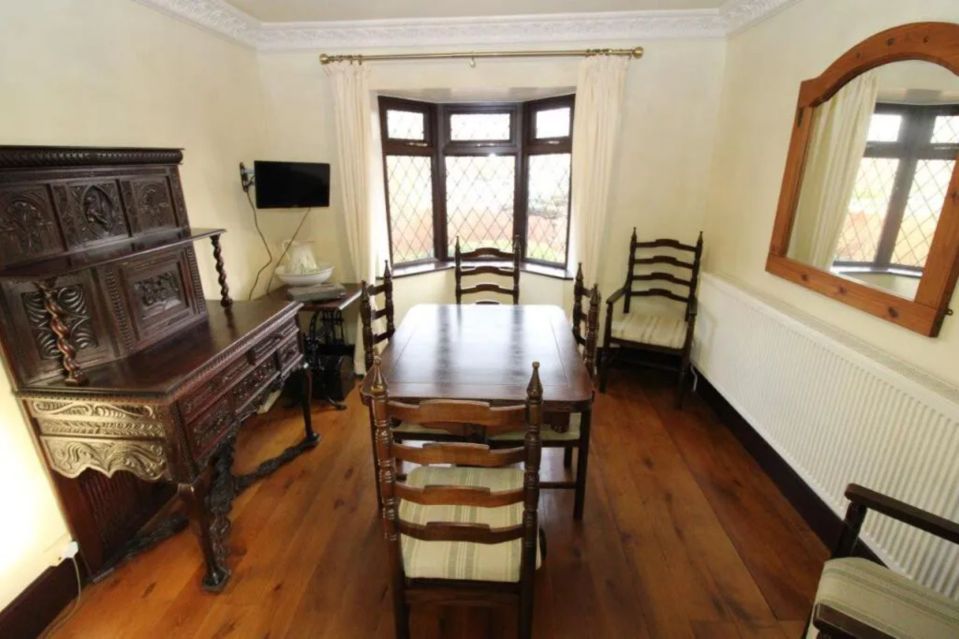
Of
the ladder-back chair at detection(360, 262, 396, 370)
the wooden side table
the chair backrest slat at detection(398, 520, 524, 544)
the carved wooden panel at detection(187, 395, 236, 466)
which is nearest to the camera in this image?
the chair backrest slat at detection(398, 520, 524, 544)

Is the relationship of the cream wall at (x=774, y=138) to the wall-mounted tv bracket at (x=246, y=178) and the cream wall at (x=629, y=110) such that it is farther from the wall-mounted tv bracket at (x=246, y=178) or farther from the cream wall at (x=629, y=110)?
the wall-mounted tv bracket at (x=246, y=178)

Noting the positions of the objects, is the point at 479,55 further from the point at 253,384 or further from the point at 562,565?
the point at 562,565

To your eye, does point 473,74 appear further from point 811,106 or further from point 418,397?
point 418,397

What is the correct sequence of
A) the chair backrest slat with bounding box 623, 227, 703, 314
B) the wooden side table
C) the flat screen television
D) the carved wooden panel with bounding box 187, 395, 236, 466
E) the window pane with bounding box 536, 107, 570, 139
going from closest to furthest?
the carved wooden panel with bounding box 187, 395, 236, 466
the flat screen television
the wooden side table
the chair backrest slat with bounding box 623, 227, 703, 314
the window pane with bounding box 536, 107, 570, 139

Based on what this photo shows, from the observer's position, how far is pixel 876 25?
→ 1.71m

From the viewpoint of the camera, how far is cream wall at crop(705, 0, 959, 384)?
1.57 meters

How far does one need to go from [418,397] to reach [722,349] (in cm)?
202

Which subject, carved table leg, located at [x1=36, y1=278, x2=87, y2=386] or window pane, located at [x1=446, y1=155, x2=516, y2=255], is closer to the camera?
carved table leg, located at [x1=36, y1=278, x2=87, y2=386]

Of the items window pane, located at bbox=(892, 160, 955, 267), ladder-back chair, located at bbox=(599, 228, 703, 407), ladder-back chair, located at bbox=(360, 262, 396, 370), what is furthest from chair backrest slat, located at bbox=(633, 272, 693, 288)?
ladder-back chair, located at bbox=(360, 262, 396, 370)

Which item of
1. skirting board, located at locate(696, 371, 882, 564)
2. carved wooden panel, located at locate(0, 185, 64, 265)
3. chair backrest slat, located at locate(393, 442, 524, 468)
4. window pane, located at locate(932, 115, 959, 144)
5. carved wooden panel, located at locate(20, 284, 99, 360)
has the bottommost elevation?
skirting board, located at locate(696, 371, 882, 564)

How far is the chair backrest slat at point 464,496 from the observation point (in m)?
1.13

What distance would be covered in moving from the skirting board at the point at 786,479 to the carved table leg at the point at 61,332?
258 cm

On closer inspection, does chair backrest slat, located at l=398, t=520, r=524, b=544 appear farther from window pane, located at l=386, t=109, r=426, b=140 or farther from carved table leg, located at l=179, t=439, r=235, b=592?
window pane, located at l=386, t=109, r=426, b=140

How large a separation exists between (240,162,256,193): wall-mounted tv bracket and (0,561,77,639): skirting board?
2.07 m
